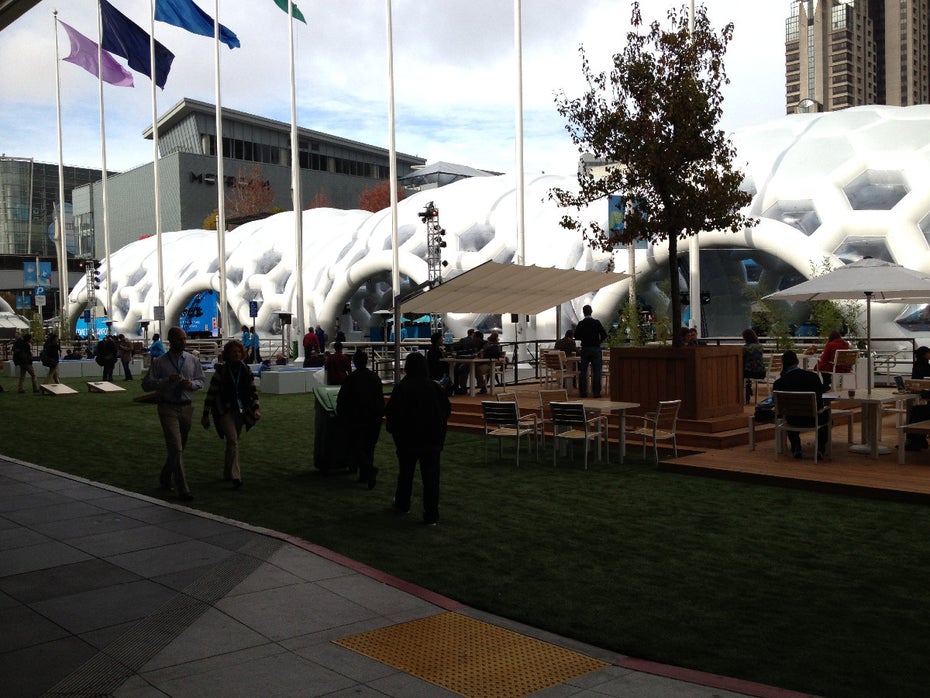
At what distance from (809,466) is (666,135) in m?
5.01

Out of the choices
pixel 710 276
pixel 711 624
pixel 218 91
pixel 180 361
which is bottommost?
pixel 711 624

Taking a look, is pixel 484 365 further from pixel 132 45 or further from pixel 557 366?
pixel 132 45

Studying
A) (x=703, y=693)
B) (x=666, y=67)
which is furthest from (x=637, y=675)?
(x=666, y=67)

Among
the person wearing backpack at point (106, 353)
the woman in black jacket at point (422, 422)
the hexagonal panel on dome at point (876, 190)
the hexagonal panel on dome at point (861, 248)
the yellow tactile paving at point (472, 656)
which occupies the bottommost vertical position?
the yellow tactile paving at point (472, 656)

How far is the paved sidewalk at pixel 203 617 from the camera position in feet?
14.2

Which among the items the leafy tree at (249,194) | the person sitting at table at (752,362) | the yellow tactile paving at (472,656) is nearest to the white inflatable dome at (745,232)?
the person sitting at table at (752,362)

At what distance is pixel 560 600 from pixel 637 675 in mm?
1282

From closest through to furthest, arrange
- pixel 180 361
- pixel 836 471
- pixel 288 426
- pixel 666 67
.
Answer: pixel 180 361 → pixel 836 471 → pixel 666 67 → pixel 288 426

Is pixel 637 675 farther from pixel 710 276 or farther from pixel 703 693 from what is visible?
pixel 710 276

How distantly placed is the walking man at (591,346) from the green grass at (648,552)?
417cm

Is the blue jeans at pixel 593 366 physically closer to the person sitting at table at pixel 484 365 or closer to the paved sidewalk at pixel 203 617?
the person sitting at table at pixel 484 365

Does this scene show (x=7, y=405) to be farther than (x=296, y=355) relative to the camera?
No

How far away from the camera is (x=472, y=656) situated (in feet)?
15.6

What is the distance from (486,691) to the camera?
430 centimetres
